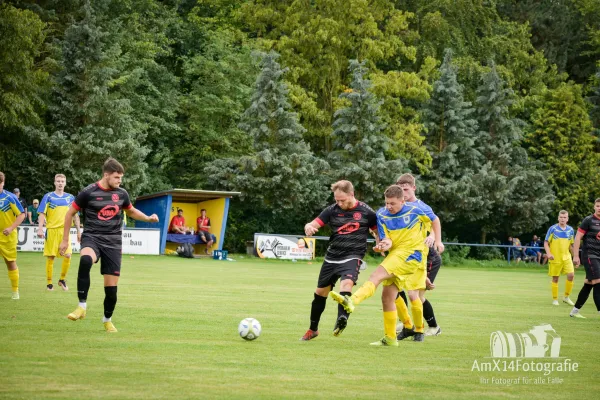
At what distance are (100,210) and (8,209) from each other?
4488 mm

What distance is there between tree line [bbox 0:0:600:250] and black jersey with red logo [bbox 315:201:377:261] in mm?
27925

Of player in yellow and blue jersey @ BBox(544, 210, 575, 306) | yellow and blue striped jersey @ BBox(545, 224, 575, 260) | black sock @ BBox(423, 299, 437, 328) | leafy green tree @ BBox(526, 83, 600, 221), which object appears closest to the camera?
black sock @ BBox(423, 299, 437, 328)

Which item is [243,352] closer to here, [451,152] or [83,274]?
[83,274]

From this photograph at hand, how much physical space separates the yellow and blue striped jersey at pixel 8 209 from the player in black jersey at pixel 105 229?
12.9ft

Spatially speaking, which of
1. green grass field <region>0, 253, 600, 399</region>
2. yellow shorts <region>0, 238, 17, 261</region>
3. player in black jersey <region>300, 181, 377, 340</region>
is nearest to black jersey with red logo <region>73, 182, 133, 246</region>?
green grass field <region>0, 253, 600, 399</region>

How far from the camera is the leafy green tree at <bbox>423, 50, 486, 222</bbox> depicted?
146 ft

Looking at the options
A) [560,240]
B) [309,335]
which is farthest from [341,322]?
[560,240]

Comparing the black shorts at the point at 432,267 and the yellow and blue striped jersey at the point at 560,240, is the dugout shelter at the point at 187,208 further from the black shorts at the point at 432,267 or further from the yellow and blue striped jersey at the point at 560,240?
the black shorts at the point at 432,267

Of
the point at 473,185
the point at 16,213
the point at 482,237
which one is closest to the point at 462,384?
the point at 16,213

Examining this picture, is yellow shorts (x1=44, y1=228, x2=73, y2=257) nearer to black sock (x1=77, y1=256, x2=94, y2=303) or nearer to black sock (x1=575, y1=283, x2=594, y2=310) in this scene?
black sock (x1=77, y1=256, x2=94, y2=303)

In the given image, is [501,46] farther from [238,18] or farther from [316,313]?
[316,313]

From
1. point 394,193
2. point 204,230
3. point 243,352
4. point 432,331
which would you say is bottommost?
point 204,230

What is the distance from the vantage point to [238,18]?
4934 centimetres

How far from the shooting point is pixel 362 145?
141 feet
